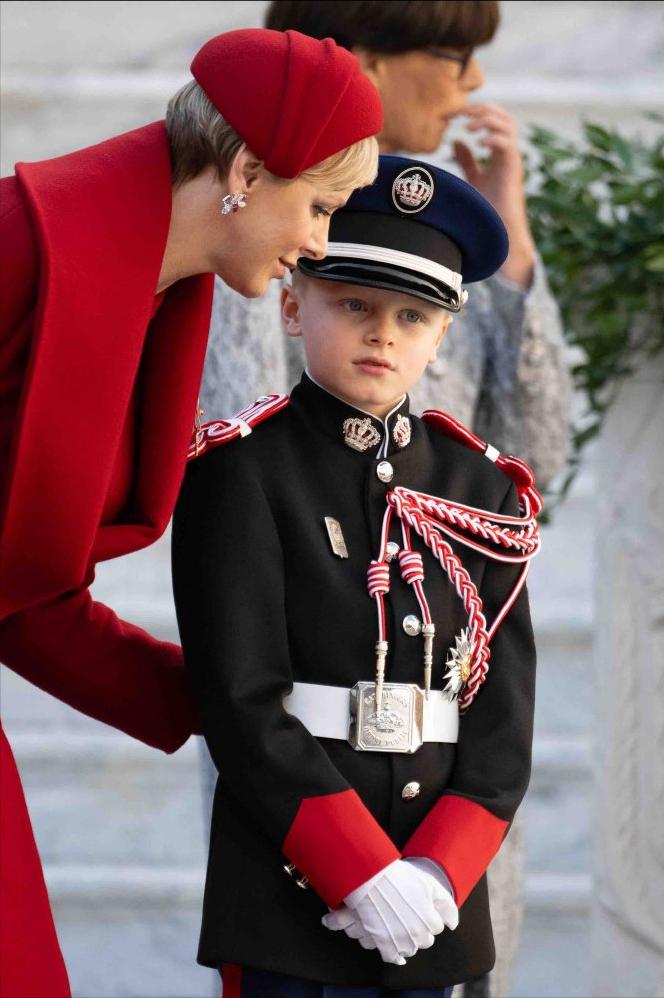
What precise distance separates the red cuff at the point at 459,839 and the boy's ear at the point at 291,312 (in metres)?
0.54

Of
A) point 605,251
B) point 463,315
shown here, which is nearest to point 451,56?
point 463,315

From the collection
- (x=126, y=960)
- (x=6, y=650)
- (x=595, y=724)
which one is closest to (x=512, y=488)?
(x=6, y=650)

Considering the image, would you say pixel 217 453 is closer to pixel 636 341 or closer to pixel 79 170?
pixel 79 170

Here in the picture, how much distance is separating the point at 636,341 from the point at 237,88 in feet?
4.27

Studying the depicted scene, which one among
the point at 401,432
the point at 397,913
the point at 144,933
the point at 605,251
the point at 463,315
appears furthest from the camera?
the point at 144,933

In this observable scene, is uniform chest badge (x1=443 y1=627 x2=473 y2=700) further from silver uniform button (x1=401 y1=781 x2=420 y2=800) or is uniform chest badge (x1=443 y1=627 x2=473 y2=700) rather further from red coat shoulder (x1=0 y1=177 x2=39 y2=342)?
red coat shoulder (x1=0 y1=177 x2=39 y2=342)

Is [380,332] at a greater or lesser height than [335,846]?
greater

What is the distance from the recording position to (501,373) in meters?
2.21

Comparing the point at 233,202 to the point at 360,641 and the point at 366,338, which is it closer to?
the point at 366,338

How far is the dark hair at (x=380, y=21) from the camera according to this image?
2.08m

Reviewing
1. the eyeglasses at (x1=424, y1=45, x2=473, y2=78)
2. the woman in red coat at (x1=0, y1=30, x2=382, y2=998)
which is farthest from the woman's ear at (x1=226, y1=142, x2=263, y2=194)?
→ the eyeglasses at (x1=424, y1=45, x2=473, y2=78)

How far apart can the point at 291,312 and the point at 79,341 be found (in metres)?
0.41

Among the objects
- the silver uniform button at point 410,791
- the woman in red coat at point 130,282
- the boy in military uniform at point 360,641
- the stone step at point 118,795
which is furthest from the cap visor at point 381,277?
the stone step at point 118,795

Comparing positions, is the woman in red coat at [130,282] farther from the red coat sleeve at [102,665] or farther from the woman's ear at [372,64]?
the woman's ear at [372,64]
